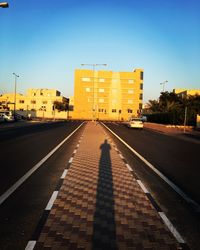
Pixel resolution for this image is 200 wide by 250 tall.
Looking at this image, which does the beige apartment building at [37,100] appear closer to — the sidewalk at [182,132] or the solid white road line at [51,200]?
the sidewalk at [182,132]

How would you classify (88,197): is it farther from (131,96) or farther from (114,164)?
(131,96)

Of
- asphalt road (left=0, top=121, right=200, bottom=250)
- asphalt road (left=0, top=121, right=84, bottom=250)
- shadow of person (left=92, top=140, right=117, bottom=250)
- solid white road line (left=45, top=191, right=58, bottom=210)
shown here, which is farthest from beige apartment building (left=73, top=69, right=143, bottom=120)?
solid white road line (left=45, top=191, right=58, bottom=210)

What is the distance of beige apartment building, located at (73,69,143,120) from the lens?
126750 mm

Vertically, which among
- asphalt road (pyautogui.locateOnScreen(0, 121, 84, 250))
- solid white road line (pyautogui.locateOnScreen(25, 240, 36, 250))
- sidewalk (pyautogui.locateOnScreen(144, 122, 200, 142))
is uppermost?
solid white road line (pyautogui.locateOnScreen(25, 240, 36, 250))

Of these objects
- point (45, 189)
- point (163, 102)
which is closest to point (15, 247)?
point (45, 189)

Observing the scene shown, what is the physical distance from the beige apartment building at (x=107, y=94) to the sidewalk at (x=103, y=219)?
388 feet

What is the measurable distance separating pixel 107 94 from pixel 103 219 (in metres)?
124

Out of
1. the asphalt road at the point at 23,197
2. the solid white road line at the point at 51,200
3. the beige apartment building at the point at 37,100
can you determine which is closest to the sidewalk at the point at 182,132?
the asphalt road at the point at 23,197

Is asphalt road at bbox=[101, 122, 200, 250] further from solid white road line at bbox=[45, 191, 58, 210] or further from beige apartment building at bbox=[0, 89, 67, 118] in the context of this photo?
beige apartment building at bbox=[0, 89, 67, 118]

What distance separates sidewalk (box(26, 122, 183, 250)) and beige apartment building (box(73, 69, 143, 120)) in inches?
4653

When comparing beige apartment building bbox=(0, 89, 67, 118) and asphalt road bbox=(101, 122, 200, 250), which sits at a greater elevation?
beige apartment building bbox=(0, 89, 67, 118)

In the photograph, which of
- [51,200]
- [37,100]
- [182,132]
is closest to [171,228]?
[51,200]

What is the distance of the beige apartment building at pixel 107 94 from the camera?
12675 centimetres

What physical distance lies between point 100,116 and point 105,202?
122m
